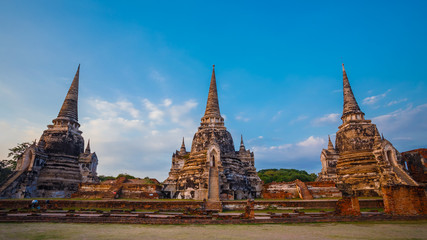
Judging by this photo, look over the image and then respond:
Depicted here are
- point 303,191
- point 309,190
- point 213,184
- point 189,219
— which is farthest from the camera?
point 309,190

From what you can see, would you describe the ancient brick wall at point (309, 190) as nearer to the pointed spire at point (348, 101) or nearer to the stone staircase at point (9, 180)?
the pointed spire at point (348, 101)

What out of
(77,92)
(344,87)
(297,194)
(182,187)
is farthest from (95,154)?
(344,87)

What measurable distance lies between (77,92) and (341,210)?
117ft

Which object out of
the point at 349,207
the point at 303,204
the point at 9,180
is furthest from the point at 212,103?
the point at 9,180

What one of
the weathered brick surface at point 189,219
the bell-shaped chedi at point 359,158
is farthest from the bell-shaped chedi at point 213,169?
the weathered brick surface at point 189,219

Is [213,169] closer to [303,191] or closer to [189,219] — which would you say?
[303,191]

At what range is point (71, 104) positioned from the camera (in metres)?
33.1

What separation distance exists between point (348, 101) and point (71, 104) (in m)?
36.8

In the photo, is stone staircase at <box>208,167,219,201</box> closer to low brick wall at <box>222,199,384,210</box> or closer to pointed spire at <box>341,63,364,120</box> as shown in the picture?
low brick wall at <box>222,199,384,210</box>

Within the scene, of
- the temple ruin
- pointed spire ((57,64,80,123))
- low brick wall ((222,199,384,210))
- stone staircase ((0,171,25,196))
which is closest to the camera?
low brick wall ((222,199,384,210))

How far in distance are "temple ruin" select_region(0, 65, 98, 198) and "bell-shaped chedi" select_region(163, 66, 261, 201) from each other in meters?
11.2

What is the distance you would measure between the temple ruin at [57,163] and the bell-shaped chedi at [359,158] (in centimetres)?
2951

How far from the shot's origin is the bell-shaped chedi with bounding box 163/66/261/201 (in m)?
22.7

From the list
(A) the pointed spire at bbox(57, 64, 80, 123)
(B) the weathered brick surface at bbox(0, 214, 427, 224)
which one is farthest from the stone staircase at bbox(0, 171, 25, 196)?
(B) the weathered brick surface at bbox(0, 214, 427, 224)
